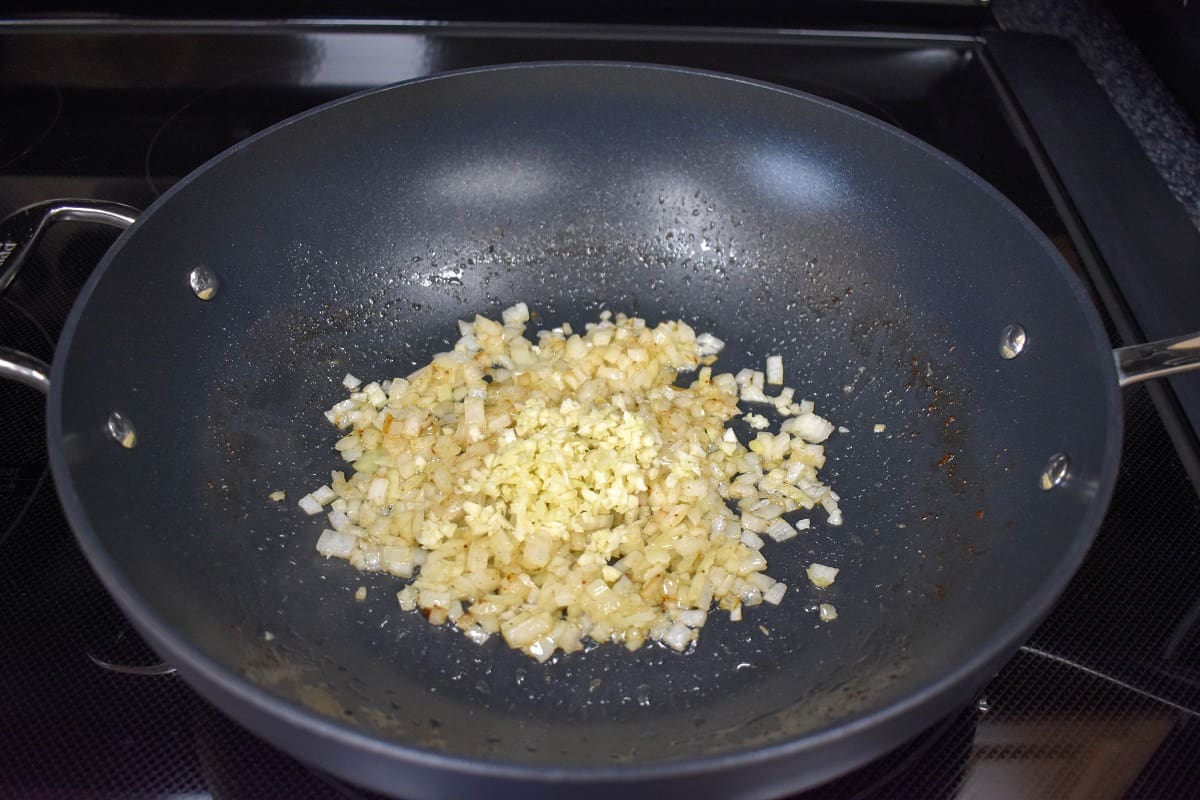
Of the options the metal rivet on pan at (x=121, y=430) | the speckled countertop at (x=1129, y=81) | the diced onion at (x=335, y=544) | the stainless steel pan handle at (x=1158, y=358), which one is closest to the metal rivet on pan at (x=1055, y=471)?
the stainless steel pan handle at (x=1158, y=358)

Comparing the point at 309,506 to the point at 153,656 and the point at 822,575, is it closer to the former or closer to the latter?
the point at 153,656

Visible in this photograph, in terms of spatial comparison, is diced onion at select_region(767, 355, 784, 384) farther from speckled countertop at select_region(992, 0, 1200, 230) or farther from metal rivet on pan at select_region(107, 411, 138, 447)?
metal rivet on pan at select_region(107, 411, 138, 447)

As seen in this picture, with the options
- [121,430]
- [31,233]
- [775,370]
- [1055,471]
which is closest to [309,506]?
[121,430]

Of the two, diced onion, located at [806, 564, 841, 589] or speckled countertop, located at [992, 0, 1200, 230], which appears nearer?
diced onion, located at [806, 564, 841, 589]

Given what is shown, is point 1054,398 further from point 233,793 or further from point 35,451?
point 35,451

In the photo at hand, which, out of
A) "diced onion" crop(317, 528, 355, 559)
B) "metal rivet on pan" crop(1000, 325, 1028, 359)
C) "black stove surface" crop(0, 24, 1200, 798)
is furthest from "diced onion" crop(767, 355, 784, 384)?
"diced onion" crop(317, 528, 355, 559)

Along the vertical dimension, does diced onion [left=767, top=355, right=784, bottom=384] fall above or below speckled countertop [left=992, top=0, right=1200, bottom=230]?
below
